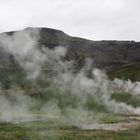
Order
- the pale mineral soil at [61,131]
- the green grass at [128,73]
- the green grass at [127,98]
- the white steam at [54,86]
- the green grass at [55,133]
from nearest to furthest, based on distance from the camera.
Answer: the green grass at [55,133]
the pale mineral soil at [61,131]
the white steam at [54,86]
the green grass at [127,98]
the green grass at [128,73]

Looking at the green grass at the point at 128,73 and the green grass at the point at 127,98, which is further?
the green grass at the point at 128,73

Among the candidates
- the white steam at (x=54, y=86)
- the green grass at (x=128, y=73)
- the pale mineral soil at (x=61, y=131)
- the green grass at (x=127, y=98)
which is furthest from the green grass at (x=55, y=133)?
the green grass at (x=128, y=73)

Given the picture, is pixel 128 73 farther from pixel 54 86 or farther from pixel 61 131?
pixel 61 131

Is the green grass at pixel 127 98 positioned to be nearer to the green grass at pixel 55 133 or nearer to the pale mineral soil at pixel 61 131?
the pale mineral soil at pixel 61 131

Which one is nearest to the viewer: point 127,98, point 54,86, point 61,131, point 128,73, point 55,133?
point 55,133

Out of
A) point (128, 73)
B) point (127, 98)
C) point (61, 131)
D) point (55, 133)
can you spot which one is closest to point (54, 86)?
point (127, 98)

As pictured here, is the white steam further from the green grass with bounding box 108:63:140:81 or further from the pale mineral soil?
the green grass with bounding box 108:63:140:81

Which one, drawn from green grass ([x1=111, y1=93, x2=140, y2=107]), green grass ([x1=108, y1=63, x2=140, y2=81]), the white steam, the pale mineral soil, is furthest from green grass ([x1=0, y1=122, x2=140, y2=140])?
green grass ([x1=108, y1=63, x2=140, y2=81])

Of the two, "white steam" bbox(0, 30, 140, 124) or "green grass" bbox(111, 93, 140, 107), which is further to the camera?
"green grass" bbox(111, 93, 140, 107)

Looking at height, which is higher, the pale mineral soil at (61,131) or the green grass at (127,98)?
the pale mineral soil at (61,131)

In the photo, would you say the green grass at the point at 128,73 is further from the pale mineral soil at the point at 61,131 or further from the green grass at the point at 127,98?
the pale mineral soil at the point at 61,131

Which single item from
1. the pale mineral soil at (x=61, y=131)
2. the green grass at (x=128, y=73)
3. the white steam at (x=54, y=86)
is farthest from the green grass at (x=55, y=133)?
the green grass at (x=128, y=73)

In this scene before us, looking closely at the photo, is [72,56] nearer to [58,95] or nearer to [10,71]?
[10,71]

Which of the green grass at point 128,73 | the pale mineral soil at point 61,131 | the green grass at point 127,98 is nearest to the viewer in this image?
the pale mineral soil at point 61,131
